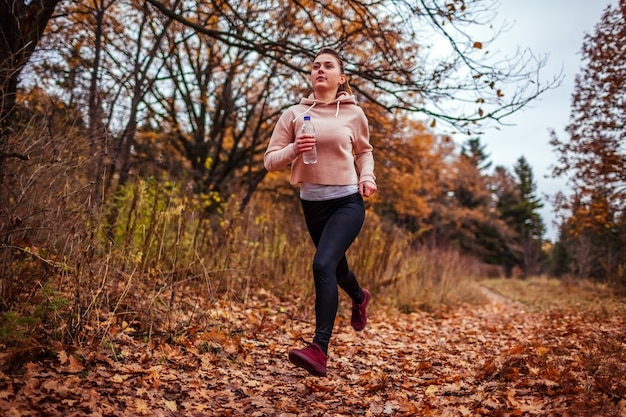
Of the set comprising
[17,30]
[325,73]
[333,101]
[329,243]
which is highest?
[17,30]

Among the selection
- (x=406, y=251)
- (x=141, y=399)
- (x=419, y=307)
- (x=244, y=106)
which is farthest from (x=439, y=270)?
(x=141, y=399)

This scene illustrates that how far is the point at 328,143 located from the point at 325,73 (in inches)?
20.7

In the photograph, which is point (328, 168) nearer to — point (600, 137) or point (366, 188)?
point (366, 188)

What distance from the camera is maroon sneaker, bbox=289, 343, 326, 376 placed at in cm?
316

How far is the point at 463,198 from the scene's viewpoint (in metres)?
37.3

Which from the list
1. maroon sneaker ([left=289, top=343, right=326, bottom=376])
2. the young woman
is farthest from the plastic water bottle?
maroon sneaker ([left=289, top=343, right=326, bottom=376])

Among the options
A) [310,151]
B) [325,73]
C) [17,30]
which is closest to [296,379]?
[310,151]

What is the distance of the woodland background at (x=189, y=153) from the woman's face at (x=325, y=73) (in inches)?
63.6

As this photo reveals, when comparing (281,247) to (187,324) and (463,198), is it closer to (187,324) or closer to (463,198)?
(187,324)

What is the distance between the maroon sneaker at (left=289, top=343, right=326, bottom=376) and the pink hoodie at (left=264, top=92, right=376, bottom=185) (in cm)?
112

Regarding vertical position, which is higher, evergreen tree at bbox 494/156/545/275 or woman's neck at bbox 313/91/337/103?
evergreen tree at bbox 494/156/545/275

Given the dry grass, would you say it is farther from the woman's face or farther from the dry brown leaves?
the woman's face

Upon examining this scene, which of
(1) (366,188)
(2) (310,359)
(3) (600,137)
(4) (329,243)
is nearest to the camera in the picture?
(2) (310,359)

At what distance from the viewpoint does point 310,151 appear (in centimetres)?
352
